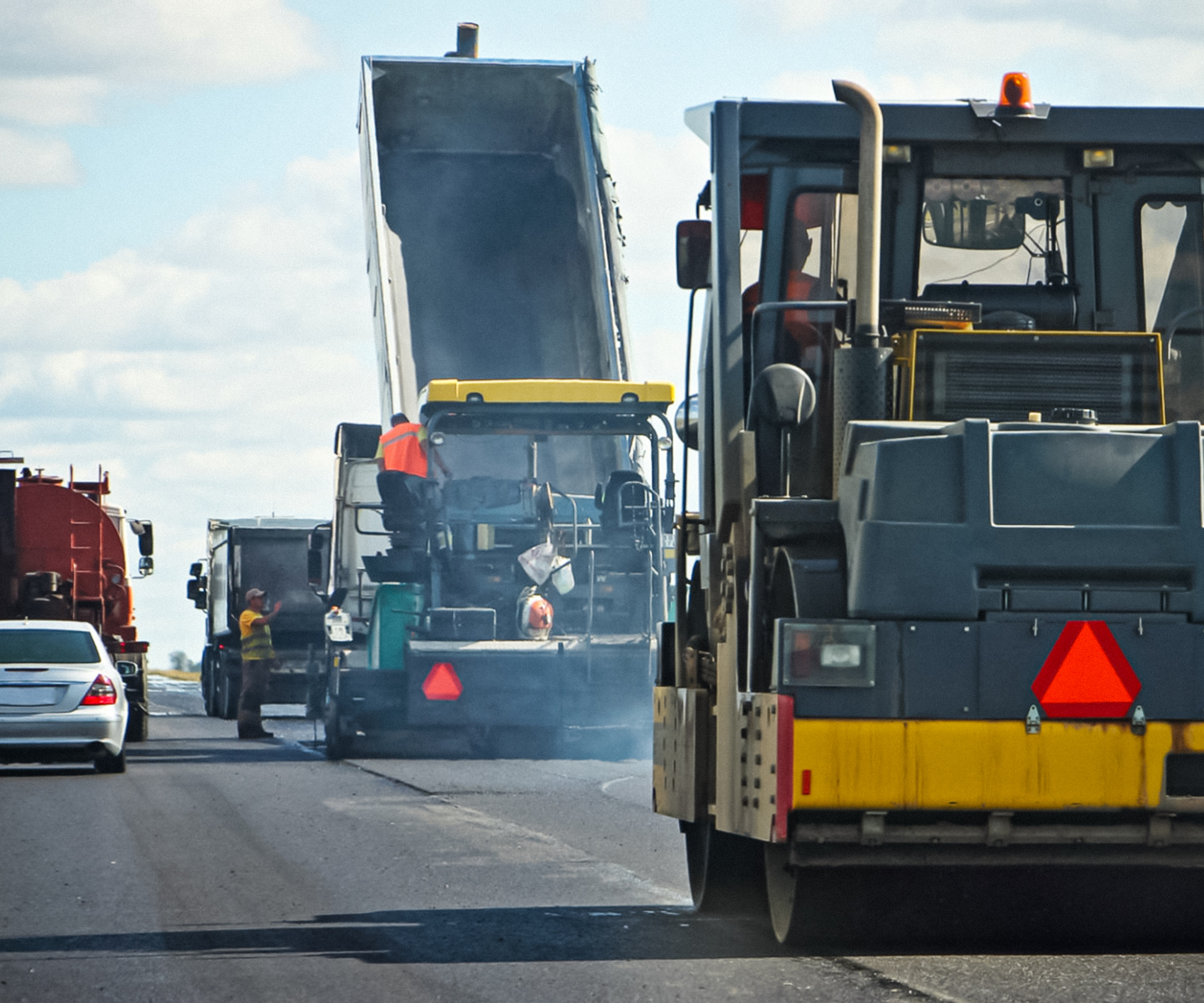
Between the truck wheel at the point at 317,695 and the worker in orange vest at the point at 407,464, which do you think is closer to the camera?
the worker in orange vest at the point at 407,464

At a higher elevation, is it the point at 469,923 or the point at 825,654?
the point at 825,654

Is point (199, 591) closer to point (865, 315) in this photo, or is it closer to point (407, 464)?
point (407, 464)

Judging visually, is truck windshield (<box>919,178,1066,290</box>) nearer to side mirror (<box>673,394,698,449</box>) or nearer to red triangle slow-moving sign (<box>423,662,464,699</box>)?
side mirror (<box>673,394,698,449</box>)

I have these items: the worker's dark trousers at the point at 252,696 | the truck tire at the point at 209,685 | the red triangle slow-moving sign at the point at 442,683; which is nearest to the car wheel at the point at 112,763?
the red triangle slow-moving sign at the point at 442,683

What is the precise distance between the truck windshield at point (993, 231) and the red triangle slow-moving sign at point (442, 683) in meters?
11.1

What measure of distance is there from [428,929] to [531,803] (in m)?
6.28

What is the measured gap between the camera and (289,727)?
100 ft

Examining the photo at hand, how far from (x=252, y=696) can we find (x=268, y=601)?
6973 millimetres

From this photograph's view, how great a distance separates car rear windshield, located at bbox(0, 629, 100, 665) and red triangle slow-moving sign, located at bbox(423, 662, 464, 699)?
3010 millimetres

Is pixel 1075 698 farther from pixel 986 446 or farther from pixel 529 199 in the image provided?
pixel 529 199

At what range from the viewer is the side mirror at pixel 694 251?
27.0 feet

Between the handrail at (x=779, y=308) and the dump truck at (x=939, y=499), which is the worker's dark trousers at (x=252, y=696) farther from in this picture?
the handrail at (x=779, y=308)

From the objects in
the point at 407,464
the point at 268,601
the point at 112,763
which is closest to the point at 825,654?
the point at 407,464

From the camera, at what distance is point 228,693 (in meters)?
33.3
